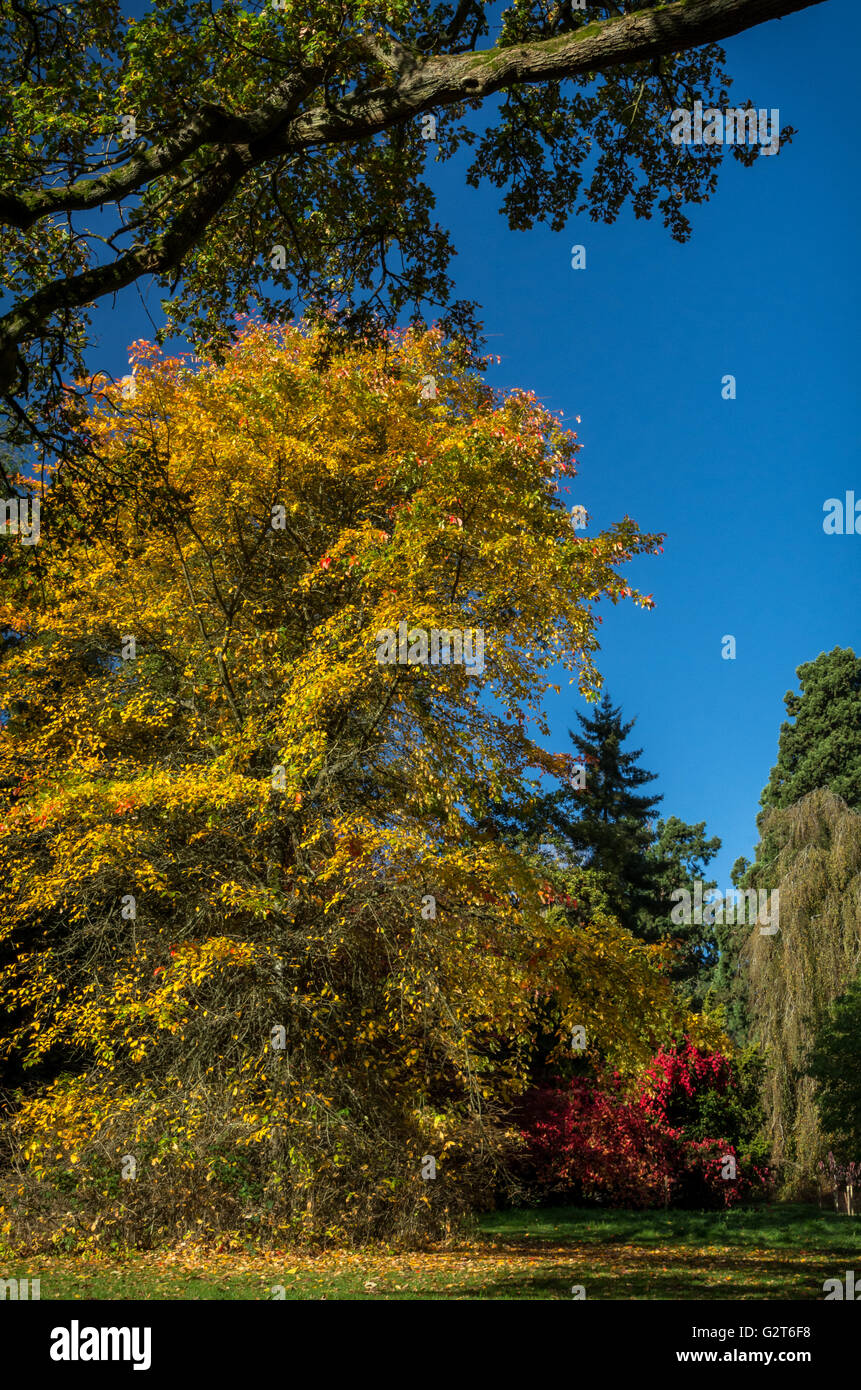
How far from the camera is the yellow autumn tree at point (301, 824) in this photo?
355 inches

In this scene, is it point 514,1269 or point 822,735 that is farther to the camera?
point 822,735

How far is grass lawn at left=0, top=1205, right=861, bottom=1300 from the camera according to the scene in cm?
733

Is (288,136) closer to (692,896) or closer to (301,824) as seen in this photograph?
(301,824)

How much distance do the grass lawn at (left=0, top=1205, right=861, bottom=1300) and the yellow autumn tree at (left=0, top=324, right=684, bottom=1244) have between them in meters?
0.73

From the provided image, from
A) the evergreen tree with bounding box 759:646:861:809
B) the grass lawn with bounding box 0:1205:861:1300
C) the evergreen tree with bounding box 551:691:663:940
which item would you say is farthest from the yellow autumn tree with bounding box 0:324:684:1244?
the evergreen tree with bounding box 759:646:861:809

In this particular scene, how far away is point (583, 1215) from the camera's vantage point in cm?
1481

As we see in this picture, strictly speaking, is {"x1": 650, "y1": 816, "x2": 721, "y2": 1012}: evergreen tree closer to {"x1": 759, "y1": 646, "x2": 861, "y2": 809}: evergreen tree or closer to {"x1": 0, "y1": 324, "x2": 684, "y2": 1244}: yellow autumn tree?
{"x1": 759, "y1": 646, "x2": 861, "y2": 809}: evergreen tree

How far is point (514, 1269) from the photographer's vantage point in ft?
28.6

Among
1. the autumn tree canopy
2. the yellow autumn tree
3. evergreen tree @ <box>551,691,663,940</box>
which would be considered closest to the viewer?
the autumn tree canopy

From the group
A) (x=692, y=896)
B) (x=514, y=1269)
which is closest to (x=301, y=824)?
(x=514, y=1269)

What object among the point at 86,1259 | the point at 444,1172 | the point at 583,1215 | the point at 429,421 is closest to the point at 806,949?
the point at 583,1215

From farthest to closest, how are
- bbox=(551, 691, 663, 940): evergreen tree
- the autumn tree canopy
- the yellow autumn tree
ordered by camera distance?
1. bbox=(551, 691, 663, 940): evergreen tree
2. the yellow autumn tree
3. the autumn tree canopy

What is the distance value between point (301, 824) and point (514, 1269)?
16.0ft
